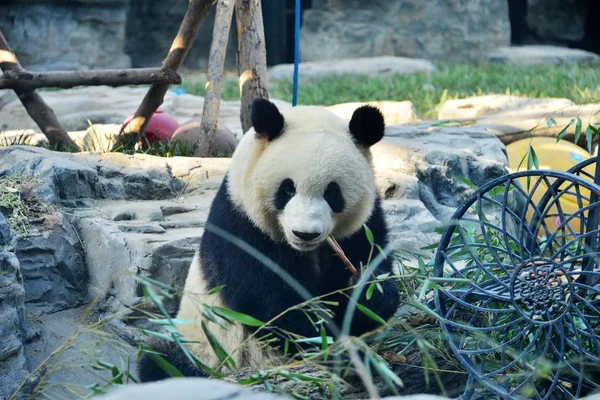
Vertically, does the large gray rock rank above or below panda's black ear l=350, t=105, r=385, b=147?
below

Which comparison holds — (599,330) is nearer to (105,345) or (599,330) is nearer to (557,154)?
(105,345)

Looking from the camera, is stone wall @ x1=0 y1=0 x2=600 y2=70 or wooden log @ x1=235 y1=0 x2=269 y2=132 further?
stone wall @ x1=0 y1=0 x2=600 y2=70

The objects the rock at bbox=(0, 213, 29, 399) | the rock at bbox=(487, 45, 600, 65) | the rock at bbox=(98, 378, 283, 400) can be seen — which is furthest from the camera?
the rock at bbox=(487, 45, 600, 65)

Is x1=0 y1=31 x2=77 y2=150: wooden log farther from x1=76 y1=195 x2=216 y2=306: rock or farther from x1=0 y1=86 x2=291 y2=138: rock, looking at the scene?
x1=0 y1=86 x2=291 y2=138: rock

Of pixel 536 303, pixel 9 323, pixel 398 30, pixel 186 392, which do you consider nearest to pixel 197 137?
pixel 9 323

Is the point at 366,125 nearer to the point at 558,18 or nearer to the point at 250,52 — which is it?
the point at 250,52

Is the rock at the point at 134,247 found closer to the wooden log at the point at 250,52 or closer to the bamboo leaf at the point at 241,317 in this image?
the wooden log at the point at 250,52

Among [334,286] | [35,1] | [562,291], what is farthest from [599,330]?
[35,1]

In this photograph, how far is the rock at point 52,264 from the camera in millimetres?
3758

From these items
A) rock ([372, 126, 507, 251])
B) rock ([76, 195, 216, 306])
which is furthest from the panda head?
rock ([372, 126, 507, 251])

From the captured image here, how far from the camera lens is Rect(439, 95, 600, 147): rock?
656 centimetres

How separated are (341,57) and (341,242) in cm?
1034

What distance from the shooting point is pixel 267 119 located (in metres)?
2.76

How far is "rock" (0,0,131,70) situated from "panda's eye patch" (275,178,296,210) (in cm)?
971
